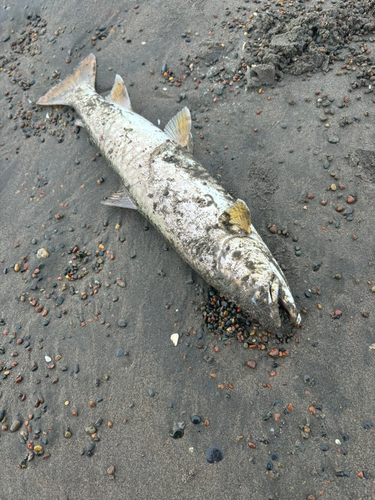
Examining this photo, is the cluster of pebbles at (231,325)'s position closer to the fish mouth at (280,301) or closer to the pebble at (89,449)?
the fish mouth at (280,301)

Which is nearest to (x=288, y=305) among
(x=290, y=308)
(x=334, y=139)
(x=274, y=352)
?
(x=290, y=308)

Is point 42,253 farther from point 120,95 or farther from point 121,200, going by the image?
point 120,95

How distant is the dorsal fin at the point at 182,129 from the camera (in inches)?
198

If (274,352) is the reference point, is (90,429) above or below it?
above

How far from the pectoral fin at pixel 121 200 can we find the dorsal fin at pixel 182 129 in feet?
3.78

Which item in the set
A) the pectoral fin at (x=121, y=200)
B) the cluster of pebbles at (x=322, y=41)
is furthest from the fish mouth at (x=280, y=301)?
the cluster of pebbles at (x=322, y=41)

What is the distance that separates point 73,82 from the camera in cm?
639

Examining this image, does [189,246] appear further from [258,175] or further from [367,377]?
[367,377]

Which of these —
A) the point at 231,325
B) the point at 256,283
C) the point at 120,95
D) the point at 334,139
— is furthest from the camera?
the point at 120,95

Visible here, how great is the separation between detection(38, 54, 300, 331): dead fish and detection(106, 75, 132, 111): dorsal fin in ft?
0.06

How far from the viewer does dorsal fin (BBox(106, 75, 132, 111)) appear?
19.1 ft

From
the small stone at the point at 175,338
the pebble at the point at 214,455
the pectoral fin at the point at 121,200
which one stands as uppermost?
the pectoral fin at the point at 121,200

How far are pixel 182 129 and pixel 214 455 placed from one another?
4431 millimetres

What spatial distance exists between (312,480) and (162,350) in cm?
208
